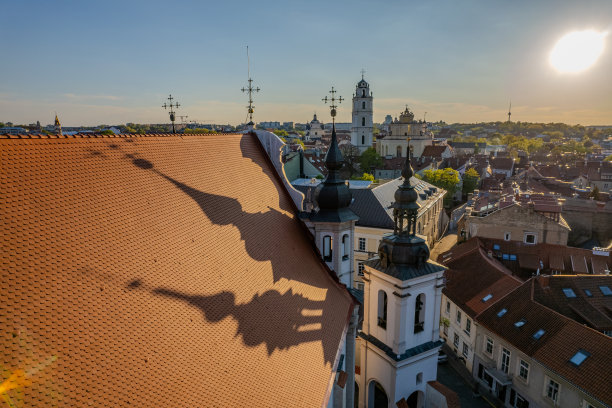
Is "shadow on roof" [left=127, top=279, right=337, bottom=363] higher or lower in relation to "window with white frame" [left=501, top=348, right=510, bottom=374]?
higher

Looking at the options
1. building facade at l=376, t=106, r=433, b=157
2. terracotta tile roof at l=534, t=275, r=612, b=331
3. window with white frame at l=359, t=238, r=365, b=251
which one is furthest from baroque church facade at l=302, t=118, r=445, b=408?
building facade at l=376, t=106, r=433, b=157

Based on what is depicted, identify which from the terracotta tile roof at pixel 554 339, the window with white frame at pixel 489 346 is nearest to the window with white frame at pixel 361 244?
the terracotta tile roof at pixel 554 339

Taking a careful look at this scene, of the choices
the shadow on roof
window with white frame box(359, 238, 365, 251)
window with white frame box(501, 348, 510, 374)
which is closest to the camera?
the shadow on roof

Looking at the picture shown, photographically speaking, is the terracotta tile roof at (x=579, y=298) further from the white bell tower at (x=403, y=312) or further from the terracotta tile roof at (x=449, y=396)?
the white bell tower at (x=403, y=312)

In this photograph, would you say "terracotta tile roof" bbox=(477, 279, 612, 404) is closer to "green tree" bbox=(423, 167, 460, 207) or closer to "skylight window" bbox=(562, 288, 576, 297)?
"skylight window" bbox=(562, 288, 576, 297)

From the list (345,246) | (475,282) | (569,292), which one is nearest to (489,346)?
(475,282)
